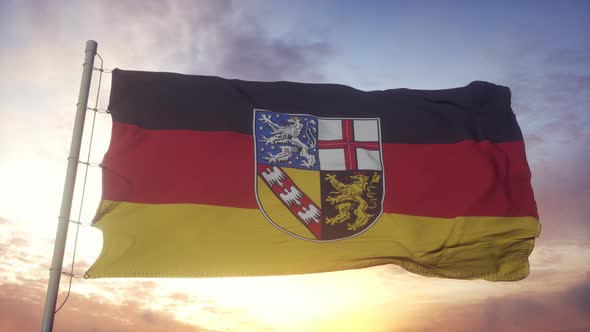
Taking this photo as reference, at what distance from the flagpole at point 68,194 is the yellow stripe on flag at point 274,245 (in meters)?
0.74

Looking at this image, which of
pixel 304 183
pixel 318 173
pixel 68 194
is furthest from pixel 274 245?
pixel 68 194

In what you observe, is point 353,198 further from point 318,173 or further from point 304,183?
point 304,183

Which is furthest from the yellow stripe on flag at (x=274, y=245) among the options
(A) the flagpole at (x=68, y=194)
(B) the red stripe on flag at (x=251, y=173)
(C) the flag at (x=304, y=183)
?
(A) the flagpole at (x=68, y=194)

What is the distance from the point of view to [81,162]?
8.84m

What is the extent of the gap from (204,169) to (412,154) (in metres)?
3.77

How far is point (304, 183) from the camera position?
10375 mm

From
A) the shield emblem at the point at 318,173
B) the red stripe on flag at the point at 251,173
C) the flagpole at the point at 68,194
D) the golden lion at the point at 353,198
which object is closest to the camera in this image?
the flagpole at the point at 68,194

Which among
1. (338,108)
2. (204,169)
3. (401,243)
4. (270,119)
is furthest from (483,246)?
(204,169)

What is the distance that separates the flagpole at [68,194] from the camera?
25.7 feet

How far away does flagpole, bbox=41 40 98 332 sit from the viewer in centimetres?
782

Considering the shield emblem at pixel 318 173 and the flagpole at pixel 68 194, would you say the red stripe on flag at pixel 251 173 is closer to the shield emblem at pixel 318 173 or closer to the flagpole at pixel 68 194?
the shield emblem at pixel 318 173

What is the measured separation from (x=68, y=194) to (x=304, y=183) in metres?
3.78

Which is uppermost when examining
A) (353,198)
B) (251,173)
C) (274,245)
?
(251,173)

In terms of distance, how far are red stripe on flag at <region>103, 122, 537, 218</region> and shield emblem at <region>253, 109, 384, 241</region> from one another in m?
0.23
